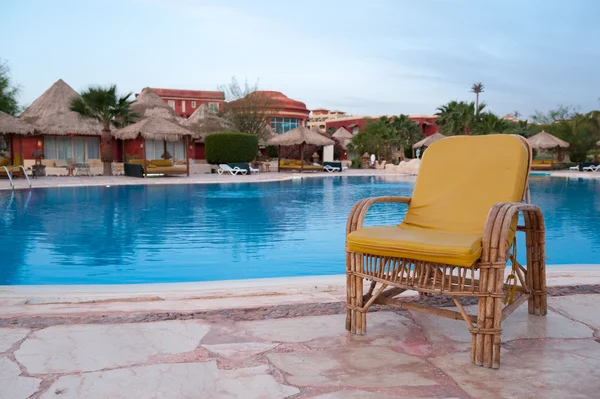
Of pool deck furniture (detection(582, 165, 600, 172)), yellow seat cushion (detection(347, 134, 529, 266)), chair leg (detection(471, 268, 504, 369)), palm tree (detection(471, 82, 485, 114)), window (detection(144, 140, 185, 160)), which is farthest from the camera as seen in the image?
palm tree (detection(471, 82, 485, 114))

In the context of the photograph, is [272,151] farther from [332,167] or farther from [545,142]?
[545,142]

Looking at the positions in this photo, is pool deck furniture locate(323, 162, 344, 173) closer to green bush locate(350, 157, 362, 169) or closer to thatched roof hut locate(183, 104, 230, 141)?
green bush locate(350, 157, 362, 169)

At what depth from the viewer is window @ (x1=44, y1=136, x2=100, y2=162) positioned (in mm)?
25484

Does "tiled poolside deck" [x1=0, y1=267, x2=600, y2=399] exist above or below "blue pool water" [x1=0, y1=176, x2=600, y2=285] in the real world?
above

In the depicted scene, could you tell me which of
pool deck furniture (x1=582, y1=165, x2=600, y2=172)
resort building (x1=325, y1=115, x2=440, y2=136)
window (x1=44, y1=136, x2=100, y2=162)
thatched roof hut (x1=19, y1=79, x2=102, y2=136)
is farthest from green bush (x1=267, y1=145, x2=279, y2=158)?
pool deck furniture (x1=582, y1=165, x2=600, y2=172)

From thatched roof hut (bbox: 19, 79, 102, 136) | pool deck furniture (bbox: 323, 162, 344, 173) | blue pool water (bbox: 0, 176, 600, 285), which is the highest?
thatched roof hut (bbox: 19, 79, 102, 136)

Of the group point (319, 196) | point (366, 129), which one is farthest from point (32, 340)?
point (366, 129)

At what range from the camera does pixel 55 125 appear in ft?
81.1

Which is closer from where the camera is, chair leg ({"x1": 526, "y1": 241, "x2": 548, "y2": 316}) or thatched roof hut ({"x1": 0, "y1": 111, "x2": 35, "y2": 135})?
chair leg ({"x1": 526, "y1": 241, "x2": 548, "y2": 316})

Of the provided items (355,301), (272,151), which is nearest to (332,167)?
(272,151)

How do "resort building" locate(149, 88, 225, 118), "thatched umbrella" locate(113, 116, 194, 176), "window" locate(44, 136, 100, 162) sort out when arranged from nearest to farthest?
1. "thatched umbrella" locate(113, 116, 194, 176)
2. "window" locate(44, 136, 100, 162)
3. "resort building" locate(149, 88, 225, 118)

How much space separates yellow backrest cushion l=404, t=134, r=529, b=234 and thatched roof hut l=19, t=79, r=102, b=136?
24651mm

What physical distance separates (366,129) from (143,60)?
17207 millimetres

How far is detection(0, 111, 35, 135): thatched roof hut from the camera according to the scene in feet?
66.5
